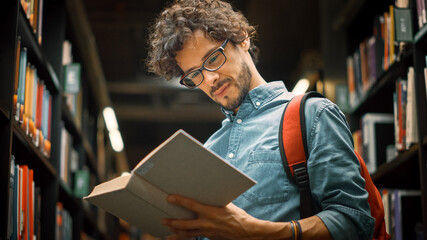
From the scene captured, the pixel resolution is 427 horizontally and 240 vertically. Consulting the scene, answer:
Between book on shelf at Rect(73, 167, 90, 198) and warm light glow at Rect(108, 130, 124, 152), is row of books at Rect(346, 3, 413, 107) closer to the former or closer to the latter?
book on shelf at Rect(73, 167, 90, 198)

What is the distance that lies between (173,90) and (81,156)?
3267 mm

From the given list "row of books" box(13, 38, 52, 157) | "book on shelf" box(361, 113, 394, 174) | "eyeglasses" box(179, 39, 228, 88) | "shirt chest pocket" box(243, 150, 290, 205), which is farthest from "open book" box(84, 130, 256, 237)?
"book on shelf" box(361, 113, 394, 174)

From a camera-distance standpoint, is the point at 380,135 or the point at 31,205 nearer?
the point at 31,205

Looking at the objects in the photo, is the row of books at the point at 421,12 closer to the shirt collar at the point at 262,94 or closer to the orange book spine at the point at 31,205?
the shirt collar at the point at 262,94

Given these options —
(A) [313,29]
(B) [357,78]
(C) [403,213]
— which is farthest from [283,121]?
(A) [313,29]

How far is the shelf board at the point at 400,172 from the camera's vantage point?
8.54 ft

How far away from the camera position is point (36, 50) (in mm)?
2744

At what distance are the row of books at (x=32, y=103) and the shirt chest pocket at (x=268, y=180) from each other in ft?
3.60

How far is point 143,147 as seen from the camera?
34.4 ft

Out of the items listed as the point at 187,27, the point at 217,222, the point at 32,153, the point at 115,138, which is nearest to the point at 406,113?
the point at 187,27

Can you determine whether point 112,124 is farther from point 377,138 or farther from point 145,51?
point 377,138

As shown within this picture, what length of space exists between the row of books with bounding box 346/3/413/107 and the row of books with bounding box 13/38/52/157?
1647 millimetres

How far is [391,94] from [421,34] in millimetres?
899

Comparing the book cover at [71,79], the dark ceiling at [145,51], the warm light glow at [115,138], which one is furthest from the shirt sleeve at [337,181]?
the warm light glow at [115,138]
